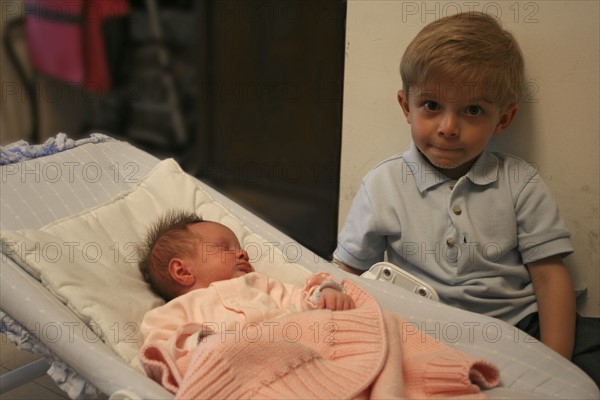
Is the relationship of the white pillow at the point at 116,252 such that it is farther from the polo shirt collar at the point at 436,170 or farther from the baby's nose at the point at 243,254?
the polo shirt collar at the point at 436,170

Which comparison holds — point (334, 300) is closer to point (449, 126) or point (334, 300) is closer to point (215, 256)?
point (215, 256)

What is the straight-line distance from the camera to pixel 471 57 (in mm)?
1258

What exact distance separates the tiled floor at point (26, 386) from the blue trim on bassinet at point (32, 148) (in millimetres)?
562

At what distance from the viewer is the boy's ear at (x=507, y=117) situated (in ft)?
4.34

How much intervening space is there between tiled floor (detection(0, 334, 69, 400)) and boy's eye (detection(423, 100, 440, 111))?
102 centimetres


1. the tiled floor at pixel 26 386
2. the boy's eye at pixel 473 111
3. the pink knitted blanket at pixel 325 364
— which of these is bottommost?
the tiled floor at pixel 26 386

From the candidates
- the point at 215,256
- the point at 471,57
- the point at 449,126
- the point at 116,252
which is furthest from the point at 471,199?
the point at 116,252

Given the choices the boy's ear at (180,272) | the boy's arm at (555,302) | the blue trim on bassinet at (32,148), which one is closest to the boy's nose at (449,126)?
the boy's arm at (555,302)

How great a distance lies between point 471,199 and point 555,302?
252 mm

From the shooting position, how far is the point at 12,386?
1.40 meters

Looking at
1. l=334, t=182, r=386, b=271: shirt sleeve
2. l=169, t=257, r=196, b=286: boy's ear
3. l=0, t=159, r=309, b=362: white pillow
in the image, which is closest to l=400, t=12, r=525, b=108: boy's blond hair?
l=334, t=182, r=386, b=271: shirt sleeve

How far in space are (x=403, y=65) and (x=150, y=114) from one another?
1.85m

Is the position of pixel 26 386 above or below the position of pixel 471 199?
below

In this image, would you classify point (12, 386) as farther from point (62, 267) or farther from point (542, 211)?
point (542, 211)
